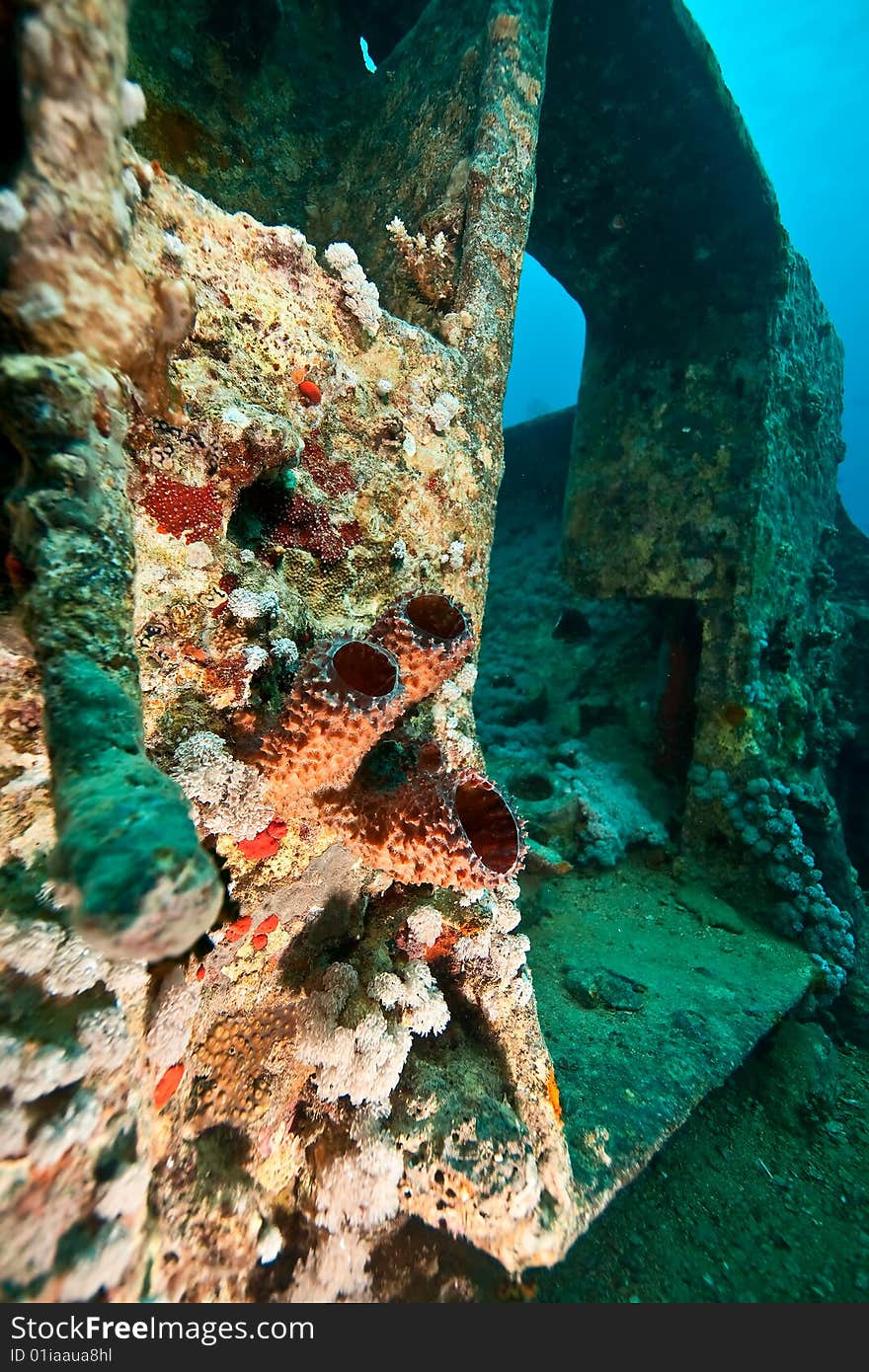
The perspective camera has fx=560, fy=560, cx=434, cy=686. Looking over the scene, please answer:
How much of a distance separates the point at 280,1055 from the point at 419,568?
1.80 m

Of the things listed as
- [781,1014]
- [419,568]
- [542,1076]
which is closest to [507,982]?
[542,1076]

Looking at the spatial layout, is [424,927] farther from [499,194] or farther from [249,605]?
[499,194]

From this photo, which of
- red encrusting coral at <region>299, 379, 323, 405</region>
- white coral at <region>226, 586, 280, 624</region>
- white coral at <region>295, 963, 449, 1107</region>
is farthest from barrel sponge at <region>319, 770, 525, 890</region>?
red encrusting coral at <region>299, 379, 323, 405</region>

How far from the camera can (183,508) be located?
161 centimetres

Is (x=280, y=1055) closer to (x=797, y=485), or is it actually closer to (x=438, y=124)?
(x=438, y=124)

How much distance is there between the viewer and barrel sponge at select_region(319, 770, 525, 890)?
151 centimetres

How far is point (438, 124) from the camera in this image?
3293 mm

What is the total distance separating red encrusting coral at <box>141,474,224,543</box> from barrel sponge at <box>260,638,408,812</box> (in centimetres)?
52

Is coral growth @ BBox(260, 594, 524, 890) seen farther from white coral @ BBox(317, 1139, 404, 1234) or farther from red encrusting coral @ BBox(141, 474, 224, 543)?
white coral @ BBox(317, 1139, 404, 1234)

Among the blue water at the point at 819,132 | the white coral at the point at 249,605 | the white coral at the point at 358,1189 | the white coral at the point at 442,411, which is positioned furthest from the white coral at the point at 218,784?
the blue water at the point at 819,132

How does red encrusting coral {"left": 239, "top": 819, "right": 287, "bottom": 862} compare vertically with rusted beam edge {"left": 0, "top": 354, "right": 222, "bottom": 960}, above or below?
below

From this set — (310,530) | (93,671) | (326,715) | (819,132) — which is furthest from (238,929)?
(819,132)

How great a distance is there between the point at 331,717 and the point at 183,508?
764 millimetres

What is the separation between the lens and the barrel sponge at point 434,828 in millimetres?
1511
